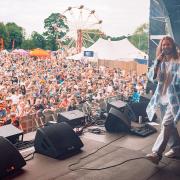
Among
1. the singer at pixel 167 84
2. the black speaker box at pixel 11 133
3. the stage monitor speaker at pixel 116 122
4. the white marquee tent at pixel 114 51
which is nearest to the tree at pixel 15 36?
the white marquee tent at pixel 114 51

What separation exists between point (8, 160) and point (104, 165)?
90cm

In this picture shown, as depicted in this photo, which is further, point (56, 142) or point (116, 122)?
point (116, 122)

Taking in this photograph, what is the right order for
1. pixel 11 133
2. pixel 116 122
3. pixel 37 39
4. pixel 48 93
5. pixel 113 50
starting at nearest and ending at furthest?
pixel 11 133
pixel 116 122
pixel 48 93
pixel 113 50
pixel 37 39

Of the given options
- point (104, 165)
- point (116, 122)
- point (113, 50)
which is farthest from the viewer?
point (113, 50)

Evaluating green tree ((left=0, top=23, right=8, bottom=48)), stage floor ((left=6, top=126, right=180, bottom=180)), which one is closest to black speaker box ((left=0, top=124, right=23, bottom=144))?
stage floor ((left=6, top=126, right=180, bottom=180))

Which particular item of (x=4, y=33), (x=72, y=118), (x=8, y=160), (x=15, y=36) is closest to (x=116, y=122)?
(x=72, y=118)

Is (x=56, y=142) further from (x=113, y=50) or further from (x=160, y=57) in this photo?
(x=113, y=50)

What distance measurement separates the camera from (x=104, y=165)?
9.77ft

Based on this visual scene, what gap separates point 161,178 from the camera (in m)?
2.66

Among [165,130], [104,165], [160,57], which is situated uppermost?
[160,57]

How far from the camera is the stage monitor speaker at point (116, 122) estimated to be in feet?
13.5

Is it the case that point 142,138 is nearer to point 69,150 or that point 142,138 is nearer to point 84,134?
point 84,134

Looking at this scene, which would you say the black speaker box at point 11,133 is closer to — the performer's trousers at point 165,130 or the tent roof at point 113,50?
the performer's trousers at point 165,130

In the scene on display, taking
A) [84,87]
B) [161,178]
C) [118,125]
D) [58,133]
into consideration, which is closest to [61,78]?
[84,87]
